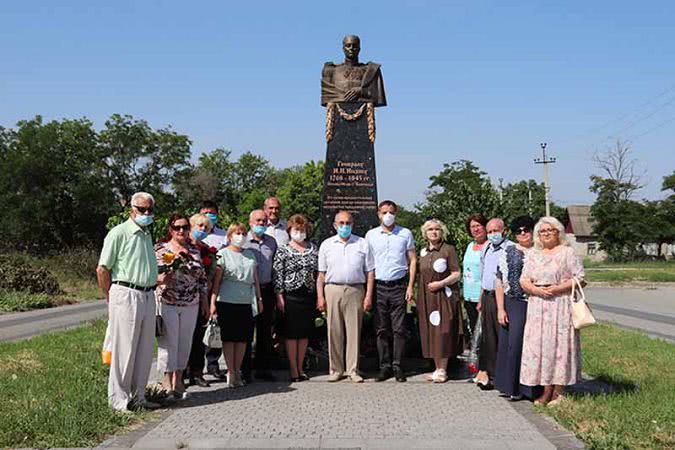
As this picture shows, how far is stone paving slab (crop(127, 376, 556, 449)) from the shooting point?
480cm

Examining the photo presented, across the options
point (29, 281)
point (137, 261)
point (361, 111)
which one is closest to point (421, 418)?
point (137, 261)

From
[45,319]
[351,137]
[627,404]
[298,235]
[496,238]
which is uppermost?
[351,137]

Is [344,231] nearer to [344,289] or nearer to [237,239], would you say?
[344,289]

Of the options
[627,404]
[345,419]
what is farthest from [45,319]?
[627,404]

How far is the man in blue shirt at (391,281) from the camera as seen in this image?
707 centimetres

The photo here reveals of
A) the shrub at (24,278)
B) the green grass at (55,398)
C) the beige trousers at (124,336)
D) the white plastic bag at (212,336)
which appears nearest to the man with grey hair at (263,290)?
the white plastic bag at (212,336)

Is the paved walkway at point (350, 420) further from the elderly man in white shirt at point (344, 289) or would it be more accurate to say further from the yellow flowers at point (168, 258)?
the yellow flowers at point (168, 258)

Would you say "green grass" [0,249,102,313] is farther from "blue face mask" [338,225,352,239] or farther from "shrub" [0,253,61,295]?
"blue face mask" [338,225,352,239]

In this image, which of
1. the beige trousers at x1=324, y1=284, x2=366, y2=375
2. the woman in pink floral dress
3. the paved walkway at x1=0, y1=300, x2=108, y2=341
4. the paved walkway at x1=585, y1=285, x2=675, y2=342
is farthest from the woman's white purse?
the paved walkway at x1=0, y1=300, x2=108, y2=341

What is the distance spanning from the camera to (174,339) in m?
6.17

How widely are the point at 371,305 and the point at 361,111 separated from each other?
2.73 meters

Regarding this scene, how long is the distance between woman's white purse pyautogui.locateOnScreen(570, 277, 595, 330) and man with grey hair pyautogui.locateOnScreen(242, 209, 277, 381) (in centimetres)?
308

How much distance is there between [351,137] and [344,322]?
2.68m

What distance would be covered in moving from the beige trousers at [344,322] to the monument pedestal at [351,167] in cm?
155
